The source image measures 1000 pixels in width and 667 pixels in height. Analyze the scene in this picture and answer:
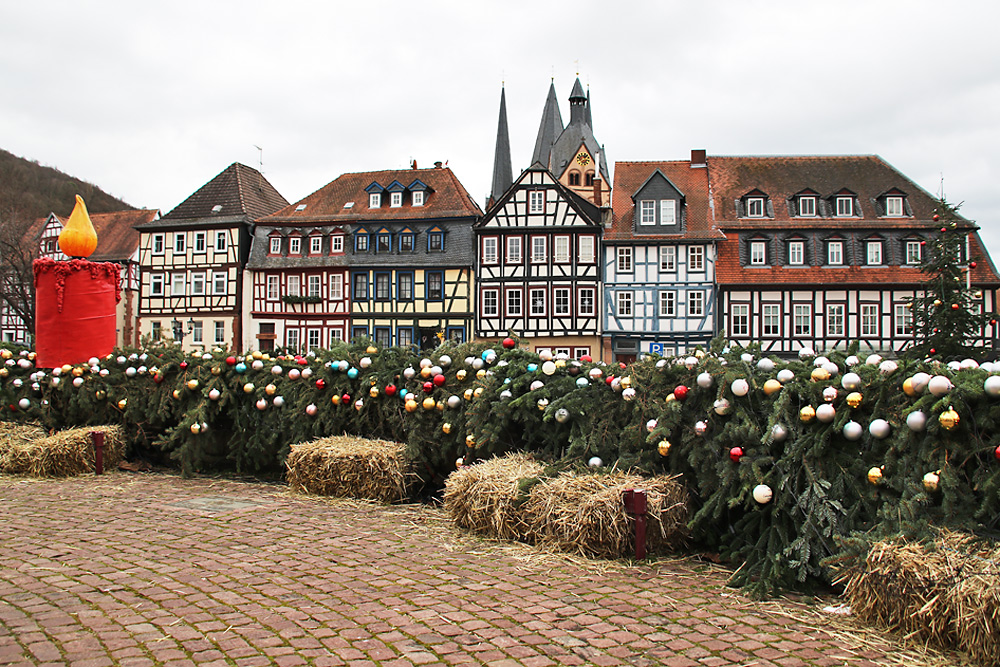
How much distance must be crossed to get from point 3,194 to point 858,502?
2784 inches

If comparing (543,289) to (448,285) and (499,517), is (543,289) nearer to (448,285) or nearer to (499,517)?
(448,285)

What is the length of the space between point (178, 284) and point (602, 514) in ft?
121

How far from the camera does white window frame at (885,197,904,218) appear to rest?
107 feet

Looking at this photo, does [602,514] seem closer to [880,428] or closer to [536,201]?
[880,428]

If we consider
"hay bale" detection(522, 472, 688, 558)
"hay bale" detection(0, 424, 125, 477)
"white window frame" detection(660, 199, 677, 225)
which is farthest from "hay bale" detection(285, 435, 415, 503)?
"white window frame" detection(660, 199, 677, 225)

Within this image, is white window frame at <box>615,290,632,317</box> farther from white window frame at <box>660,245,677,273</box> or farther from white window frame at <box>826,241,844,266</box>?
white window frame at <box>826,241,844,266</box>

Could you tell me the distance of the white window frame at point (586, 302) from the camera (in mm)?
33281

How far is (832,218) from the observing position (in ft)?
108

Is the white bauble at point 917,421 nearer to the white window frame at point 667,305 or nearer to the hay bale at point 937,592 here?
the hay bale at point 937,592

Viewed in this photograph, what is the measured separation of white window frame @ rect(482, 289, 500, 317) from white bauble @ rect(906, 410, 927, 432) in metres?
29.7

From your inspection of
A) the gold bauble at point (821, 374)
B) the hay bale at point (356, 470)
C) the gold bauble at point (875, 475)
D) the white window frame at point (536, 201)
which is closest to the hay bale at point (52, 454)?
the hay bale at point (356, 470)

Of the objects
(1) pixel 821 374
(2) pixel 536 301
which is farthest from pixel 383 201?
(1) pixel 821 374

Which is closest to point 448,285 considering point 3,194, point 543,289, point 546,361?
point 543,289

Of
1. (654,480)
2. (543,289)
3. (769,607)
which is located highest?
(543,289)
